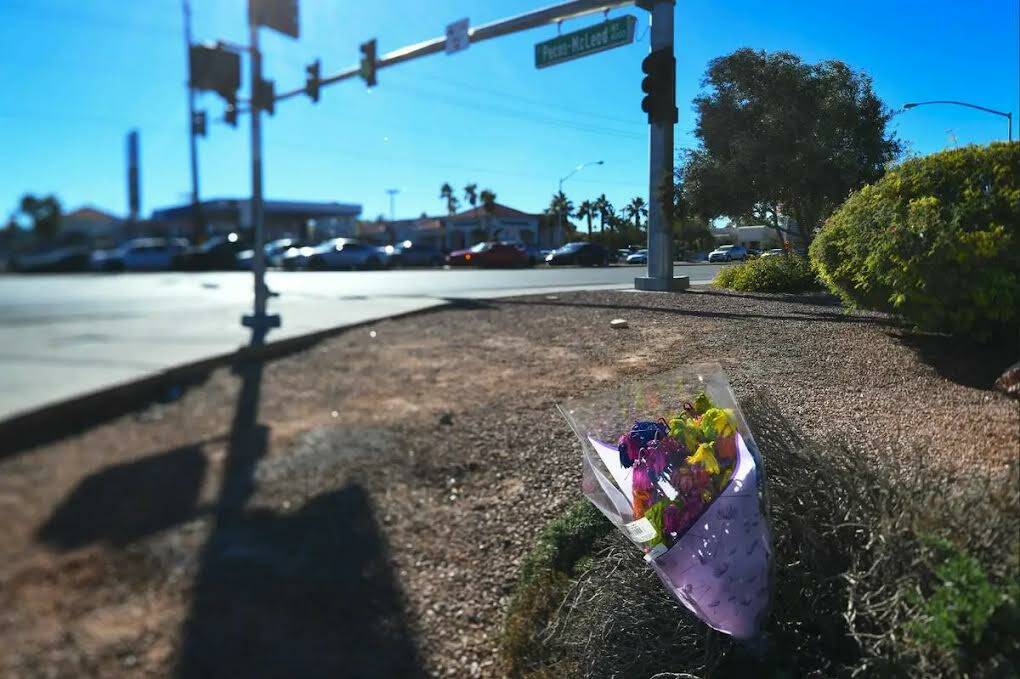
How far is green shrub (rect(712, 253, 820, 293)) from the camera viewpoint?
6.72 feet

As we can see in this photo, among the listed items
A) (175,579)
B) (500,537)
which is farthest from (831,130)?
(175,579)

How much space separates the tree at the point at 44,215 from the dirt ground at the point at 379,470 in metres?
0.24

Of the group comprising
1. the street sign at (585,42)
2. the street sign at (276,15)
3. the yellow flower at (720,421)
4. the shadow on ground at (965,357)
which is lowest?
the yellow flower at (720,421)

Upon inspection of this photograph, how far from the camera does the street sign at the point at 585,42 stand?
8.86 feet

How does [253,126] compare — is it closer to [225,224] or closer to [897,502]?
[225,224]

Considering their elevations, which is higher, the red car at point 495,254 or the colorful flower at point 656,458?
the red car at point 495,254

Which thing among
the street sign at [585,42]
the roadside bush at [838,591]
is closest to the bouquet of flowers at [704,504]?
the roadside bush at [838,591]

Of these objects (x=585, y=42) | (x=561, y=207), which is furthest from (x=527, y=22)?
(x=561, y=207)

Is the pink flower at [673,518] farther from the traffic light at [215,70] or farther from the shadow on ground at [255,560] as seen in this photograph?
the traffic light at [215,70]

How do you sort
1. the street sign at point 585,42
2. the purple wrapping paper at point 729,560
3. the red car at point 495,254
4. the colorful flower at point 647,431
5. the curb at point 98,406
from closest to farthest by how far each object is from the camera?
the curb at point 98,406, the purple wrapping paper at point 729,560, the colorful flower at point 647,431, the red car at point 495,254, the street sign at point 585,42

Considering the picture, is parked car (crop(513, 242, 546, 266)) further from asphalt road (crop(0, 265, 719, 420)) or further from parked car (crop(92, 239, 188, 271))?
parked car (crop(92, 239, 188, 271))

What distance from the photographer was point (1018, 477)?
125cm

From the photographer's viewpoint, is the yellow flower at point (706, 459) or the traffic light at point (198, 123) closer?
the traffic light at point (198, 123)

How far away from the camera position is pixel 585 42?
2906mm
